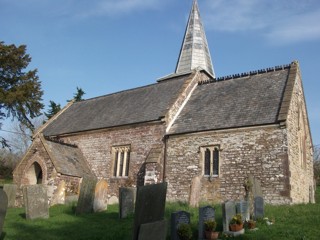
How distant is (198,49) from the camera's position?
33.6 meters

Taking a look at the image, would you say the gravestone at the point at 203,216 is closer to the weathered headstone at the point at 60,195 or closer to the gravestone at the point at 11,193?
the weathered headstone at the point at 60,195

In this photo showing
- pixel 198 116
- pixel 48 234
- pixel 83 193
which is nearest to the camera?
pixel 48 234

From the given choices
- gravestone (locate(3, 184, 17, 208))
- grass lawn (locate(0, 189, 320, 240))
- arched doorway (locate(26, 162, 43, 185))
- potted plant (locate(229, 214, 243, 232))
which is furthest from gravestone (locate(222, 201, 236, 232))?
arched doorway (locate(26, 162, 43, 185))

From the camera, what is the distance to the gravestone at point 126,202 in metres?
14.5

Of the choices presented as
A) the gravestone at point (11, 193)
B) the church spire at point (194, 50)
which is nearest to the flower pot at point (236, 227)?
the gravestone at point (11, 193)

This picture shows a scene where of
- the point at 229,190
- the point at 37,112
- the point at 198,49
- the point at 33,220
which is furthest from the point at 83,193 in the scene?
the point at 198,49

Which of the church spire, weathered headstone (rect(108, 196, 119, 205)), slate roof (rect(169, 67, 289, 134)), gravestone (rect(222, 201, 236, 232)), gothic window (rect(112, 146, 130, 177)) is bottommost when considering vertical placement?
gravestone (rect(222, 201, 236, 232))

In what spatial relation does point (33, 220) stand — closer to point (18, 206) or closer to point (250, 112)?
point (18, 206)

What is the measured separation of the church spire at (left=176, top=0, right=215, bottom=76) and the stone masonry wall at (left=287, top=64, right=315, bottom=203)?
11363 mm

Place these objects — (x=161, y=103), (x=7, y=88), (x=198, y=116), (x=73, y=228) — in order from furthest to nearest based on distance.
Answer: (x=7, y=88)
(x=161, y=103)
(x=198, y=116)
(x=73, y=228)

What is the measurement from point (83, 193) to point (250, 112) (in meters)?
9.59

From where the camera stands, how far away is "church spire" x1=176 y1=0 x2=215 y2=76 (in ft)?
106

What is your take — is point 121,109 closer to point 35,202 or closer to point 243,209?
point 35,202

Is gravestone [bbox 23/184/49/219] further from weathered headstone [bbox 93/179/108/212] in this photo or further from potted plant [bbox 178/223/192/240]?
potted plant [bbox 178/223/192/240]
